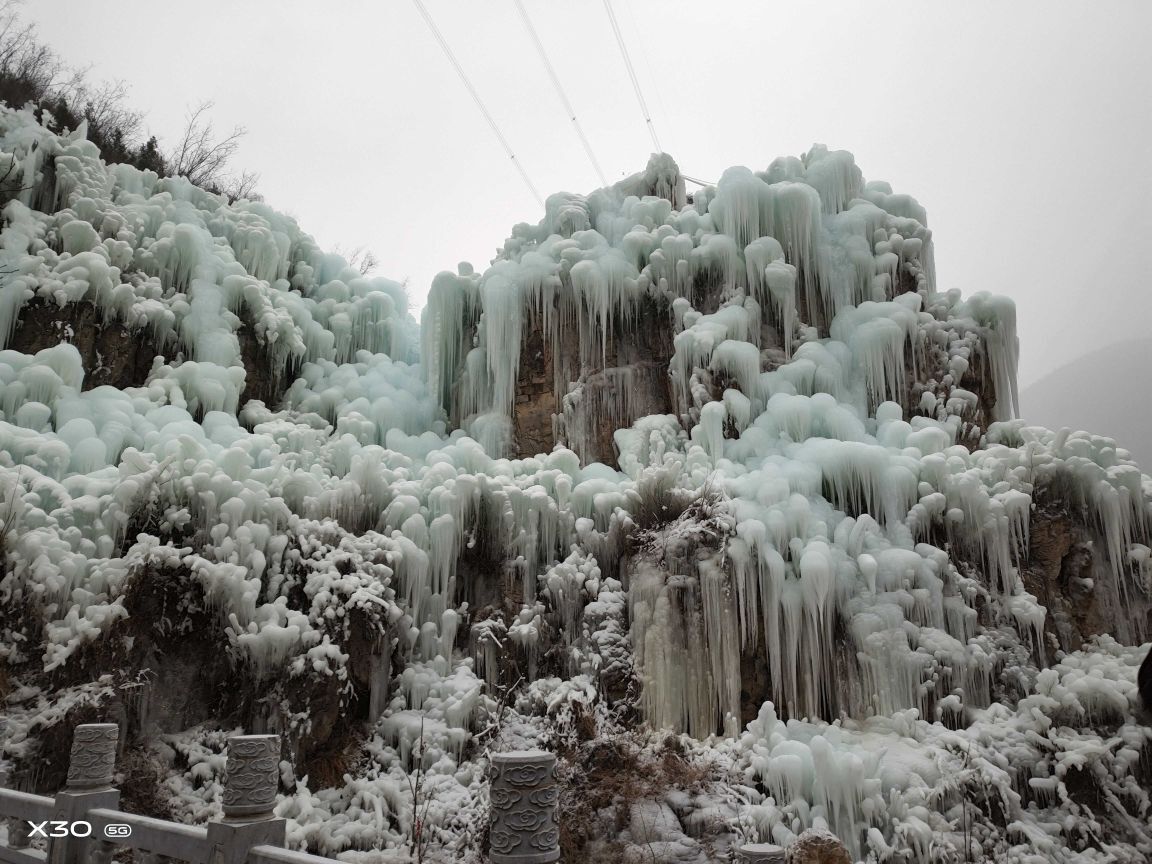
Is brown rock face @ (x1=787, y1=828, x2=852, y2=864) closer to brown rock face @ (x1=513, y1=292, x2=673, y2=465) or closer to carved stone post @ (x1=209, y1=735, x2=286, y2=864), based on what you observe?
carved stone post @ (x1=209, y1=735, x2=286, y2=864)

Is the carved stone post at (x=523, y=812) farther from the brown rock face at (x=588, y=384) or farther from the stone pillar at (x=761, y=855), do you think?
the brown rock face at (x=588, y=384)

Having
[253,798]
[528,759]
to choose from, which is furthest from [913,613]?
[253,798]

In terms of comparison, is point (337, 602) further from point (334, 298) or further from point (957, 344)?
point (957, 344)

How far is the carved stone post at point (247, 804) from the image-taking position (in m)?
3.19

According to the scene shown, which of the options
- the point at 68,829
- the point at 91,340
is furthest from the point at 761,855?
the point at 91,340

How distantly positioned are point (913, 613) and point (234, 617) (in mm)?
6161

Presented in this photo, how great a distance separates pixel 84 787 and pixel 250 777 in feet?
4.54

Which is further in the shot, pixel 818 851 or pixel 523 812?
pixel 818 851

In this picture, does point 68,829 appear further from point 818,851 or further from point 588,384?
point 588,384

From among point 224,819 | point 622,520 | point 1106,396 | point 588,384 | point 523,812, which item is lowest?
point 224,819

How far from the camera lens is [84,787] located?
4.08 meters

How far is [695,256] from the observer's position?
10.6 metres

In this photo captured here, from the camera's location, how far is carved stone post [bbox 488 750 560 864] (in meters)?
2.77

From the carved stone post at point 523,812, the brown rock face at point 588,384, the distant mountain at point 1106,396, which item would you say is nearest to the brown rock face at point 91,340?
the brown rock face at point 588,384
